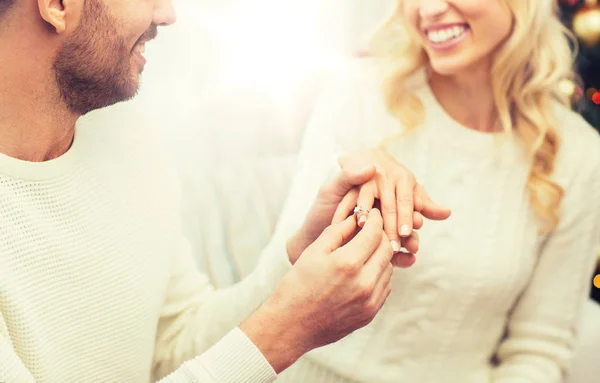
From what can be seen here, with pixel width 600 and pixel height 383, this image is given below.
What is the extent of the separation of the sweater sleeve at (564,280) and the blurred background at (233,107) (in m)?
0.52

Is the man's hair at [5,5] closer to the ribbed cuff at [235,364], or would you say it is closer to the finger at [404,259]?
the ribbed cuff at [235,364]

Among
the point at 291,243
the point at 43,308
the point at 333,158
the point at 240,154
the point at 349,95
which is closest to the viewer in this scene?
the point at 43,308

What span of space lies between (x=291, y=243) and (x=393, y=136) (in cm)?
37

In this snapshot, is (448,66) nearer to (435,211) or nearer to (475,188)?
(475,188)

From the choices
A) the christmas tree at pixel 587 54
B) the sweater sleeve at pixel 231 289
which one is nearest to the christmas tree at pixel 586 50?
the christmas tree at pixel 587 54

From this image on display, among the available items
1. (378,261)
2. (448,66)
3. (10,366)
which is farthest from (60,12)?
(448,66)

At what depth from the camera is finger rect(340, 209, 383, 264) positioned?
32.9 inches

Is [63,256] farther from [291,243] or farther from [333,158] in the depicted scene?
[333,158]

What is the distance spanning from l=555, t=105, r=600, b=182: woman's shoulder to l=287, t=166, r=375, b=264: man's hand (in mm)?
581

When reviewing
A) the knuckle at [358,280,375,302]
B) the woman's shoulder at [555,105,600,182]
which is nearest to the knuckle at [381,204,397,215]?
the knuckle at [358,280,375,302]

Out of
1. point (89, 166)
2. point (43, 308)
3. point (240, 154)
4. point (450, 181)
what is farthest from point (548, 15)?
point (43, 308)

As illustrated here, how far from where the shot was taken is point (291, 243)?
1079 millimetres

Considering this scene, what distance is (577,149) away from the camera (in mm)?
1321

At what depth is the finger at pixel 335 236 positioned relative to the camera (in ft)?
2.87
